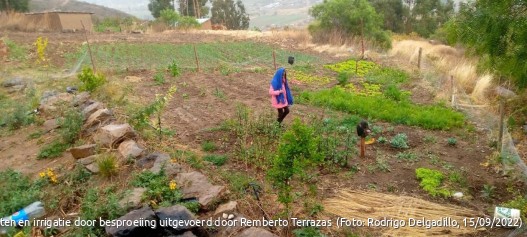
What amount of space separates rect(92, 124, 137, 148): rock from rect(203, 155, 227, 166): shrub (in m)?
1.09

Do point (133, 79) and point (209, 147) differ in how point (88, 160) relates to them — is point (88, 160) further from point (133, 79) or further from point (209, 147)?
point (133, 79)

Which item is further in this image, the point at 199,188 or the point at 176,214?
the point at 199,188

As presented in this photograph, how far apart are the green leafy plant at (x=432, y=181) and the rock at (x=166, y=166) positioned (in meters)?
3.26

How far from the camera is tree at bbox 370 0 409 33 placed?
104 feet

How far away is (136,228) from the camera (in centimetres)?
348

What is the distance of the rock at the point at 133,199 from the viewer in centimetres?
397

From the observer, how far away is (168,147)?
597 cm

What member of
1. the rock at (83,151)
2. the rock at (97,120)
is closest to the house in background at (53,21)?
the rock at (97,120)

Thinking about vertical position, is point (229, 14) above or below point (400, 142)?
above

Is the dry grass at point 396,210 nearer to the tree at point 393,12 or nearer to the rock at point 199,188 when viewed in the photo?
the rock at point 199,188

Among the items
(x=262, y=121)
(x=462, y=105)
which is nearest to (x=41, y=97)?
(x=262, y=121)

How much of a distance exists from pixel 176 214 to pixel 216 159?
2.24m

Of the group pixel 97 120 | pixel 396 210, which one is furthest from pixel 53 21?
pixel 396 210

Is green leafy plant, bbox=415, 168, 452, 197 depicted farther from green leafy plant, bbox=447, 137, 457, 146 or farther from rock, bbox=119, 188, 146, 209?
rock, bbox=119, 188, 146, 209
